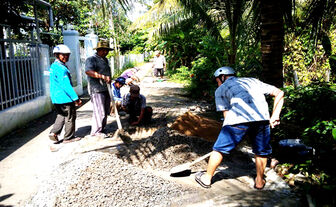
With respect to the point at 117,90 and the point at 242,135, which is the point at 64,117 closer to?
the point at 117,90

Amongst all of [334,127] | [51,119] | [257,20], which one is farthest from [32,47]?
[334,127]

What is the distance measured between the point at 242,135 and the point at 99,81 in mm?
2944

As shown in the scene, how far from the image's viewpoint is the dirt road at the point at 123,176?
3.21 metres

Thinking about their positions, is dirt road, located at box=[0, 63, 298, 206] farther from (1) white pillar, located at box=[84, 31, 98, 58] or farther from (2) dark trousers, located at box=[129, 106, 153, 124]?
(1) white pillar, located at box=[84, 31, 98, 58]

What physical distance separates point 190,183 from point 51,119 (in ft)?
15.9

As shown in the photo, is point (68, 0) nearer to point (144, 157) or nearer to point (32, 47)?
point (32, 47)

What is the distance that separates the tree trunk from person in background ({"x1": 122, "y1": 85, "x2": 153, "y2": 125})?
2585 mm

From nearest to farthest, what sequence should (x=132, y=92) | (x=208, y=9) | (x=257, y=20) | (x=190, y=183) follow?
1. (x=190, y=183)
2. (x=132, y=92)
3. (x=257, y=20)
4. (x=208, y=9)

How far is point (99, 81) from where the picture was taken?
5332mm

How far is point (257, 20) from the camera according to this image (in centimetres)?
682

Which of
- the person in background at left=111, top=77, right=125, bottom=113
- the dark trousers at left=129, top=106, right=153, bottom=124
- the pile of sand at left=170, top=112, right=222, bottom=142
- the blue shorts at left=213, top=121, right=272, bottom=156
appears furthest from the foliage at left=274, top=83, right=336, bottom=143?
the person in background at left=111, top=77, right=125, bottom=113

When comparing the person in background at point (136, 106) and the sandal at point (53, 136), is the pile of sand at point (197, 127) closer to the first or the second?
the person in background at point (136, 106)

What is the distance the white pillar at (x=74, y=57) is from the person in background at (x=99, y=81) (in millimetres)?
5458

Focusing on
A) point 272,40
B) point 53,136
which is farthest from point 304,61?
point 53,136
